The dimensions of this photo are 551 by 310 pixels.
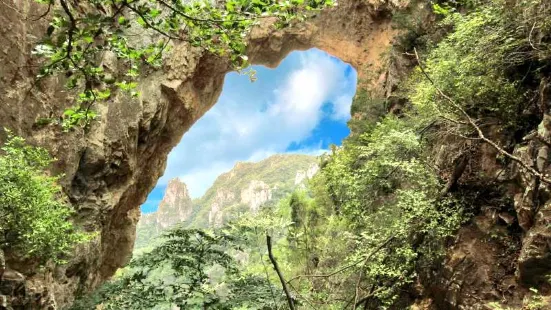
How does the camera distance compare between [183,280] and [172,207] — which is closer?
[183,280]

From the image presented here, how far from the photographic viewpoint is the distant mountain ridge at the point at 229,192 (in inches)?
2522

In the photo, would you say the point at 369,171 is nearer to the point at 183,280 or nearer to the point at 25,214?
the point at 183,280

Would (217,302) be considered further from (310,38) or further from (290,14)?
(310,38)

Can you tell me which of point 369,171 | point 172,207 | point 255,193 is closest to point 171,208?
point 172,207

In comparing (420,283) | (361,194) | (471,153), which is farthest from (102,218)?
(471,153)

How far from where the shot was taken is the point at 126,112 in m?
12.4

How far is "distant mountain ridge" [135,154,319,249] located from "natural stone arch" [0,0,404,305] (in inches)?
1331

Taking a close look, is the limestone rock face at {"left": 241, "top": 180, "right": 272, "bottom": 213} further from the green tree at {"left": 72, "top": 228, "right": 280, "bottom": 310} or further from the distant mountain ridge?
the green tree at {"left": 72, "top": 228, "right": 280, "bottom": 310}

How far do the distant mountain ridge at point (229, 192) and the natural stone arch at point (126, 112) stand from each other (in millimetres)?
33808

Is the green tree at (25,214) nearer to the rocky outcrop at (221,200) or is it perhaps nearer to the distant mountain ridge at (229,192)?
the distant mountain ridge at (229,192)

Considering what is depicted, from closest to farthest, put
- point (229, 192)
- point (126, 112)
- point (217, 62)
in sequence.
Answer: point (126, 112)
point (217, 62)
point (229, 192)

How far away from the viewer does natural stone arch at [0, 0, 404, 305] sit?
8383 millimetres

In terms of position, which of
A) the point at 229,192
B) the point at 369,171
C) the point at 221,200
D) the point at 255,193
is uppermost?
the point at 229,192

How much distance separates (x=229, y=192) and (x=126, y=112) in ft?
220
